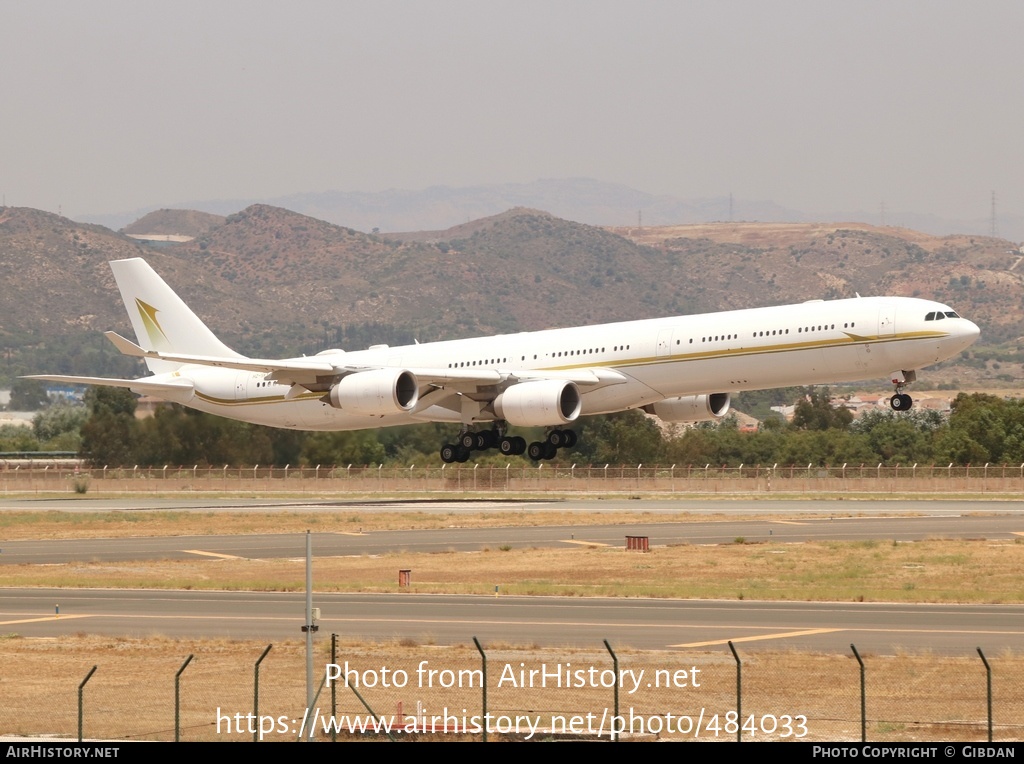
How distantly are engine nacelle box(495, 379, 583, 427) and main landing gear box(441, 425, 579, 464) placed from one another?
2857 millimetres

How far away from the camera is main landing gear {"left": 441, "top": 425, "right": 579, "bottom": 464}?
64750 mm

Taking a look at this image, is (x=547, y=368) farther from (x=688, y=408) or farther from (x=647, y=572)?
(x=647, y=572)

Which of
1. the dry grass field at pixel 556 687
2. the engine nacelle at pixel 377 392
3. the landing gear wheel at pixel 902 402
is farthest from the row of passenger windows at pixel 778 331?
the dry grass field at pixel 556 687

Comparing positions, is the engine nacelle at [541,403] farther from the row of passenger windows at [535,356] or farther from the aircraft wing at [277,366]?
the aircraft wing at [277,366]

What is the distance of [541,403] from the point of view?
199 ft

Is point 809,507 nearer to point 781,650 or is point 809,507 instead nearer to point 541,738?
point 781,650

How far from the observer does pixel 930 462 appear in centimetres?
9444

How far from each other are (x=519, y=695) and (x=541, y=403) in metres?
39.4

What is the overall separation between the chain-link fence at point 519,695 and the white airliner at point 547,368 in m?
29.4

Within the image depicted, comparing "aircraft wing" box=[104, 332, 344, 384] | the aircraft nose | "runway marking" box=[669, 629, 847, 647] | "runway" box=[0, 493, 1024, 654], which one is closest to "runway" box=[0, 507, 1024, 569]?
"runway" box=[0, 493, 1024, 654]

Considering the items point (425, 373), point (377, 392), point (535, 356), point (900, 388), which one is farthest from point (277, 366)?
point (900, 388)

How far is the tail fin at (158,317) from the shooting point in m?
76.0

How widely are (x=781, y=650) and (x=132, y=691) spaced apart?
34.8 feet
